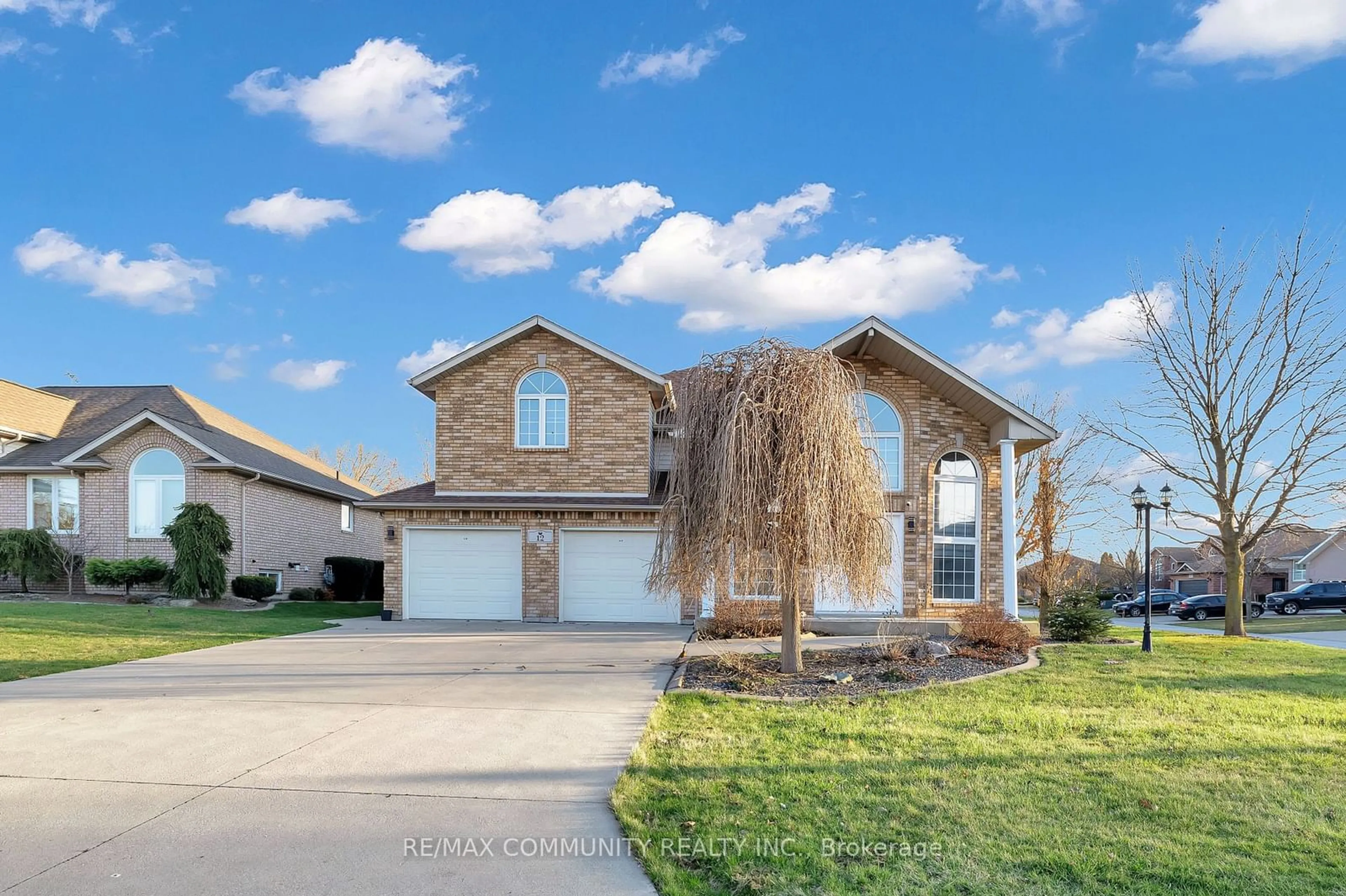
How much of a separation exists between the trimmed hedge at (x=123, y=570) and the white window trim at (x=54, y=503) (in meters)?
1.88

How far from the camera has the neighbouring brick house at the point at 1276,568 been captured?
4731 cm

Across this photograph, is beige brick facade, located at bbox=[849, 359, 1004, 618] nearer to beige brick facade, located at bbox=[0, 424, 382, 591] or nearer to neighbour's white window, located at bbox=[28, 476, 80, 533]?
beige brick facade, located at bbox=[0, 424, 382, 591]

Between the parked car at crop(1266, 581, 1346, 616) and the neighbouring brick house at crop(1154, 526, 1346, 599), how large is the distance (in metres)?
1.61

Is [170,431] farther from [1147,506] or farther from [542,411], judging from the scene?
[1147,506]

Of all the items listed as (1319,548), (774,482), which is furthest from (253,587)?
(1319,548)

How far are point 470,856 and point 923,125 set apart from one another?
15443 mm

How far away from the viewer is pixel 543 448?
17422 mm

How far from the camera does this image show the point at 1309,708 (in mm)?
8281

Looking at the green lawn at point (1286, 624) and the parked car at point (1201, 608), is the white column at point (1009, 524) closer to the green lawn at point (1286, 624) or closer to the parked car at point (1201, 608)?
the green lawn at point (1286, 624)

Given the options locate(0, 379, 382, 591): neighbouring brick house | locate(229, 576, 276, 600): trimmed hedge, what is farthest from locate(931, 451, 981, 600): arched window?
locate(229, 576, 276, 600): trimmed hedge

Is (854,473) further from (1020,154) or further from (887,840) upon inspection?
(1020,154)

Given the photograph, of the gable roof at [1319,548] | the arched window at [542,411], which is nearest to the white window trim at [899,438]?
the arched window at [542,411]

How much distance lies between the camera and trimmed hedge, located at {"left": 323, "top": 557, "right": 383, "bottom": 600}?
997 inches

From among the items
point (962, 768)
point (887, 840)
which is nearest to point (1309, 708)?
point (962, 768)
